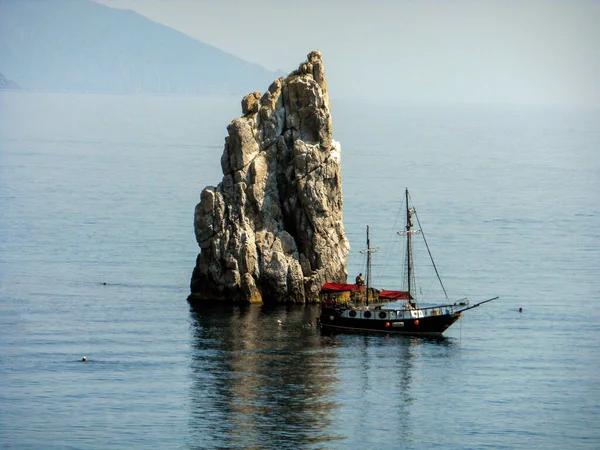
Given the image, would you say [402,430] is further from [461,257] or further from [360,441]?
[461,257]

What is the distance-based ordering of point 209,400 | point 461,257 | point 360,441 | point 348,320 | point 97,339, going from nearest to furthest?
point 360,441 → point 209,400 → point 97,339 → point 348,320 → point 461,257

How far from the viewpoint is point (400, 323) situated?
4318 inches

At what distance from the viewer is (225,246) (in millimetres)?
115562

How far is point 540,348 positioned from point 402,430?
1024 inches

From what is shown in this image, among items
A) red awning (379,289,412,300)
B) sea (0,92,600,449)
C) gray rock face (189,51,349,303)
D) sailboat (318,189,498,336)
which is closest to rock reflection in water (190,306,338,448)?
sea (0,92,600,449)

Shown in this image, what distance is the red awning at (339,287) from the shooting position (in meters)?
114

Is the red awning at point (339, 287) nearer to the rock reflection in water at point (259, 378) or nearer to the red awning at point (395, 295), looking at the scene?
the red awning at point (395, 295)

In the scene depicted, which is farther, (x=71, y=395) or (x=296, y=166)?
(x=296, y=166)

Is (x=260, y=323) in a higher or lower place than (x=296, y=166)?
lower

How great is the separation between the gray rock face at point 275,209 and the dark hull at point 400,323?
7.77 m

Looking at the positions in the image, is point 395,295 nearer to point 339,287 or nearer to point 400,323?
point 400,323

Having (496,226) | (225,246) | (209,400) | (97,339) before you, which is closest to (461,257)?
(496,226)

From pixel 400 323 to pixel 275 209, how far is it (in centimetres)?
1794

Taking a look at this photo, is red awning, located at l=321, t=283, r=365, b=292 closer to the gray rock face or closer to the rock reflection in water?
the gray rock face
